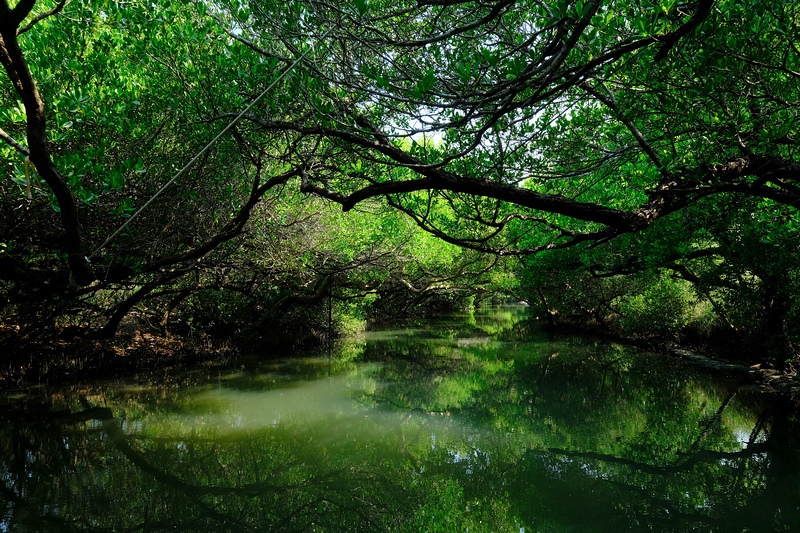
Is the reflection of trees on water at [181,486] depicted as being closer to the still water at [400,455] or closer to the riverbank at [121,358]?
the still water at [400,455]

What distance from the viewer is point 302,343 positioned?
14.6 meters

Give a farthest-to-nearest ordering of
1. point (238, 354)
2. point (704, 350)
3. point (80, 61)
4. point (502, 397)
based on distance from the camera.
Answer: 1. point (238, 354)
2. point (704, 350)
3. point (502, 397)
4. point (80, 61)

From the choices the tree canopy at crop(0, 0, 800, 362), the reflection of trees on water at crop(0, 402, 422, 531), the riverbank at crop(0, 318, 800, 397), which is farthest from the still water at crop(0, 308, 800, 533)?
the tree canopy at crop(0, 0, 800, 362)

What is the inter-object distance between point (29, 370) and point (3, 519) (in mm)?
6417

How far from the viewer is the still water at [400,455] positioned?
398 cm

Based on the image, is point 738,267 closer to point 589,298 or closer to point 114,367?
point 589,298

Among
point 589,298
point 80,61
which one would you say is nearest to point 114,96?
point 80,61

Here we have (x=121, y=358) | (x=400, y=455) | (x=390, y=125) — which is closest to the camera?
(x=390, y=125)

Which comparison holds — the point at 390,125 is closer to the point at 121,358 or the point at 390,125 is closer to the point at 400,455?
the point at 400,455

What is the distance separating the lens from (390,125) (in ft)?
13.8

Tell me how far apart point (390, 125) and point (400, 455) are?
3.92 metres

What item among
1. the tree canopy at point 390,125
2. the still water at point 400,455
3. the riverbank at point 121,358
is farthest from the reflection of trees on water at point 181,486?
the riverbank at point 121,358

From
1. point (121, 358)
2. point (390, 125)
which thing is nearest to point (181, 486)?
point (390, 125)

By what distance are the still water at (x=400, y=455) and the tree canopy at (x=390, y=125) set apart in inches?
83.5
